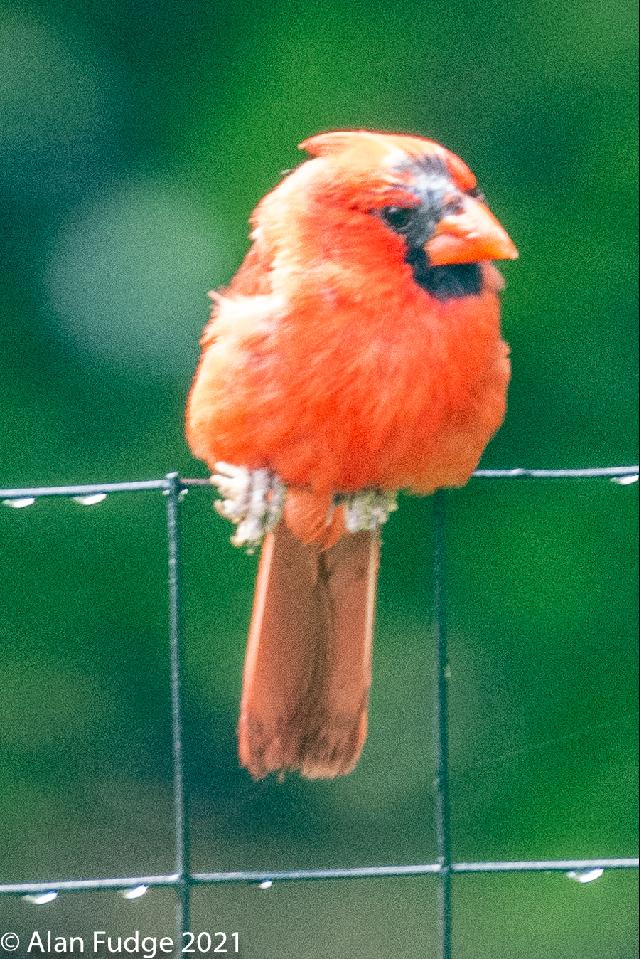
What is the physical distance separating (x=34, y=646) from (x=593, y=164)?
1.33 metres

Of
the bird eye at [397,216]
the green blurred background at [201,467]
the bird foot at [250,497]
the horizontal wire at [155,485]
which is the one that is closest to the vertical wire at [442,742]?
the horizontal wire at [155,485]

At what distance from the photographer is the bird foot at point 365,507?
8.33 feet

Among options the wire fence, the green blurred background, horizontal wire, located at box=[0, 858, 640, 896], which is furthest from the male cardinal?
the green blurred background

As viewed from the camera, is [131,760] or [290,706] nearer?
[290,706]

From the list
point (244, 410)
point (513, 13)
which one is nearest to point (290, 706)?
point (244, 410)

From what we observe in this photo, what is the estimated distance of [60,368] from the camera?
3.52m

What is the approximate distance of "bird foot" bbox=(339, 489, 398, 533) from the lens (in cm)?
254

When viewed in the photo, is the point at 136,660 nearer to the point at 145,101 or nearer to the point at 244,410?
the point at 145,101

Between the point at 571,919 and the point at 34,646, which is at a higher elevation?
the point at 34,646

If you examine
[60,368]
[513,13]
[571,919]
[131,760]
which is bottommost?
[571,919]

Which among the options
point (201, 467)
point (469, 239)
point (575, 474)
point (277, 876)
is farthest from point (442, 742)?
point (201, 467)

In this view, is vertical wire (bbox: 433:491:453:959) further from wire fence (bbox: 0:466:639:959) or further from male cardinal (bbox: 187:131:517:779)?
male cardinal (bbox: 187:131:517:779)

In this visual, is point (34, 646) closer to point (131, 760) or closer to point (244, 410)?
point (131, 760)

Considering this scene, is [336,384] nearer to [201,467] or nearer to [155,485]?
[155,485]
